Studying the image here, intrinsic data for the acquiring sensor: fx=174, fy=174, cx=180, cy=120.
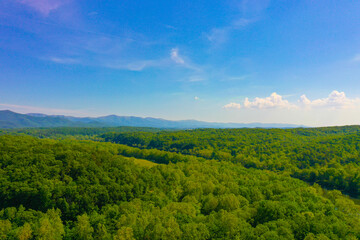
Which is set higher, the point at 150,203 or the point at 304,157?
the point at 150,203

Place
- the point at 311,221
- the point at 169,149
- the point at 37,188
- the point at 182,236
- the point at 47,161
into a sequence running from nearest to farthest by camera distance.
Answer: the point at 182,236
the point at 311,221
the point at 37,188
the point at 47,161
the point at 169,149

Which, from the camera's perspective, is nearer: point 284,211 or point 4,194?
point 284,211

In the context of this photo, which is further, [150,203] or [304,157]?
[304,157]

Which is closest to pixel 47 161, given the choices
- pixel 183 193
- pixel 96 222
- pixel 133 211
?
pixel 96 222

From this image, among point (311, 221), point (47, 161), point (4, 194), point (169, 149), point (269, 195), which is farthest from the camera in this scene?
point (169, 149)

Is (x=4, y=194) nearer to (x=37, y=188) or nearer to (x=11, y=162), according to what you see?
(x=37, y=188)

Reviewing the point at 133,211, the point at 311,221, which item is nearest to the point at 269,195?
the point at 311,221

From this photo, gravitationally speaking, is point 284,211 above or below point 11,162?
below

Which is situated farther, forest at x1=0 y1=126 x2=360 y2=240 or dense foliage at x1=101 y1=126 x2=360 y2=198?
dense foliage at x1=101 y1=126 x2=360 y2=198

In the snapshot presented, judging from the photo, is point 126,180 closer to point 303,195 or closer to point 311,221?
point 311,221

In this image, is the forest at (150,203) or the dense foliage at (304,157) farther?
the dense foliage at (304,157)
